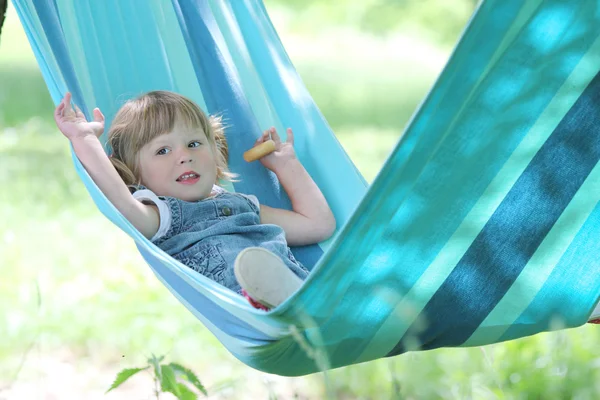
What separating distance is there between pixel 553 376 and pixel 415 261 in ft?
2.51

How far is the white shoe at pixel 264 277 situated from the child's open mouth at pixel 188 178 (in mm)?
645

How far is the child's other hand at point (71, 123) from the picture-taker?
2.09m

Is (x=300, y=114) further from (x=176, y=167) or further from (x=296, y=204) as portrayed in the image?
(x=176, y=167)

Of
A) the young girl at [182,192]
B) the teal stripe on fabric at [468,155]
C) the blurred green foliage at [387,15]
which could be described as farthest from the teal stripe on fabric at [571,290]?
the blurred green foliage at [387,15]

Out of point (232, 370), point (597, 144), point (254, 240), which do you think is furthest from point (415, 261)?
point (232, 370)

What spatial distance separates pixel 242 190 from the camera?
97.9 inches

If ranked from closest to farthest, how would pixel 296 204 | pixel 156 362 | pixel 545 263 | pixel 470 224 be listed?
pixel 156 362 < pixel 470 224 < pixel 545 263 < pixel 296 204

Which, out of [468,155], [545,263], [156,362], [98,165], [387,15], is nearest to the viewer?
[156,362]

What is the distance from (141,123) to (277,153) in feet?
1.34

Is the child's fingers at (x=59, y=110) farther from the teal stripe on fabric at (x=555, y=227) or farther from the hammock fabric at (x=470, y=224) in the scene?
the teal stripe on fabric at (x=555, y=227)

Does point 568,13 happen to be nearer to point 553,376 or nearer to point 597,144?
point 597,144

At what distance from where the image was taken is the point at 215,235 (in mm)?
2207

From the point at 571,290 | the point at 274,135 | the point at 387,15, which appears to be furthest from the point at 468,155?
the point at 387,15

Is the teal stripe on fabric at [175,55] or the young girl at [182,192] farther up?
the teal stripe on fabric at [175,55]
